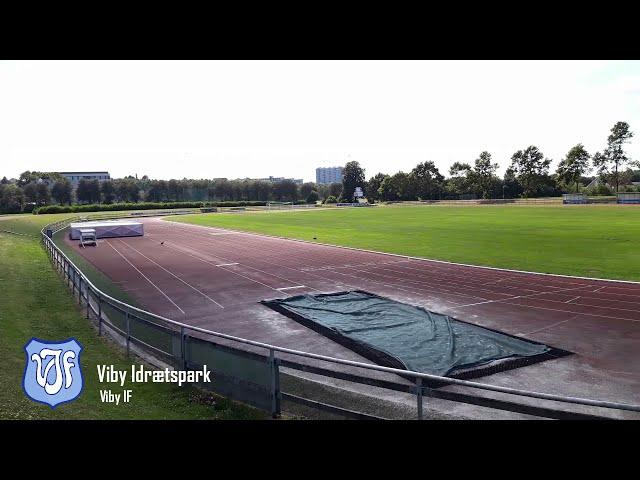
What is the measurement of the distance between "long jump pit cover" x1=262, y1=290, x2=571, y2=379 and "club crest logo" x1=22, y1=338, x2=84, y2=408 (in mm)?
6771

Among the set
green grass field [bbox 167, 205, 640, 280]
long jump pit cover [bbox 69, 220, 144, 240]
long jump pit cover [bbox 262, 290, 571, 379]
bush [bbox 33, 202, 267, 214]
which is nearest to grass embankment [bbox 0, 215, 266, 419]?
long jump pit cover [bbox 262, 290, 571, 379]

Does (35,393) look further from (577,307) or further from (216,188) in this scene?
(216,188)

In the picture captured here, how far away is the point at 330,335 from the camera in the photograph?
45.5 ft

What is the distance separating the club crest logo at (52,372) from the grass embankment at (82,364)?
387mm

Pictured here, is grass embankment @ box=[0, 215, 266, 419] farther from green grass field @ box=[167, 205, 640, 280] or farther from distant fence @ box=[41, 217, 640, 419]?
green grass field @ box=[167, 205, 640, 280]

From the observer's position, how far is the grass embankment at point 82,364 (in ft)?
26.2

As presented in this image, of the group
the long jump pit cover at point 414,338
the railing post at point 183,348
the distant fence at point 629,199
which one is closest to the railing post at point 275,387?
the railing post at point 183,348

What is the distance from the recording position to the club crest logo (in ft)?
23.6

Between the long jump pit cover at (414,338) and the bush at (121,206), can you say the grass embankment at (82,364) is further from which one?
the bush at (121,206)

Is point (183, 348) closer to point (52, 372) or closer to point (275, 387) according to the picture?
point (275, 387)

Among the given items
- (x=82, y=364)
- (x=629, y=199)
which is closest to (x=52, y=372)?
(x=82, y=364)
